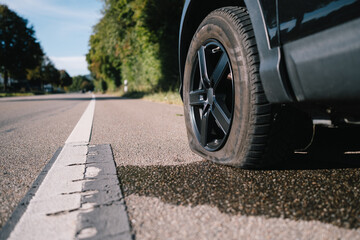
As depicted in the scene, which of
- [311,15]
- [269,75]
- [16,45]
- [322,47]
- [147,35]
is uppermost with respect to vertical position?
[16,45]

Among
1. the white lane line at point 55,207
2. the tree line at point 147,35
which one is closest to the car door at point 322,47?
the white lane line at point 55,207

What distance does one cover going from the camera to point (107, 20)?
1953 centimetres

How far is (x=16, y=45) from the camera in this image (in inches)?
1741

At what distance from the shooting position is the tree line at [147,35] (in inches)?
556

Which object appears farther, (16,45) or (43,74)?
(43,74)

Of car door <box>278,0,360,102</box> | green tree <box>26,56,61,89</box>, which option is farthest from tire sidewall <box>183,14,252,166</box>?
green tree <box>26,56,61,89</box>

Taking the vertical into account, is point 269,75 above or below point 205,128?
above

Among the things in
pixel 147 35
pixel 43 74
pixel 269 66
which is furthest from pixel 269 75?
pixel 43 74

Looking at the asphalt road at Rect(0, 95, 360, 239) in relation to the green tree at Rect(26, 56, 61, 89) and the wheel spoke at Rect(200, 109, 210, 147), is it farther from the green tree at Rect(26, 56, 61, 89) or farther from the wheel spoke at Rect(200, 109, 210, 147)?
the green tree at Rect(26, 56, 61, 89)

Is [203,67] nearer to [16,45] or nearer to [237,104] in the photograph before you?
[237,104]

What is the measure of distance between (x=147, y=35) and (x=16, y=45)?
38.0 m

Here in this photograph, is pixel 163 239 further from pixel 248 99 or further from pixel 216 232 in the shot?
pixel 248 99

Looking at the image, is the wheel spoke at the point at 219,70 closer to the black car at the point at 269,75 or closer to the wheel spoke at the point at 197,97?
the black car at the point at 269,75

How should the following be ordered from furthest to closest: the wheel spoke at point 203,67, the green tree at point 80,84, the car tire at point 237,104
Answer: the green tree at point 80,84 < the wheel spoke at point 203,67 < the car tire at point 237,104
